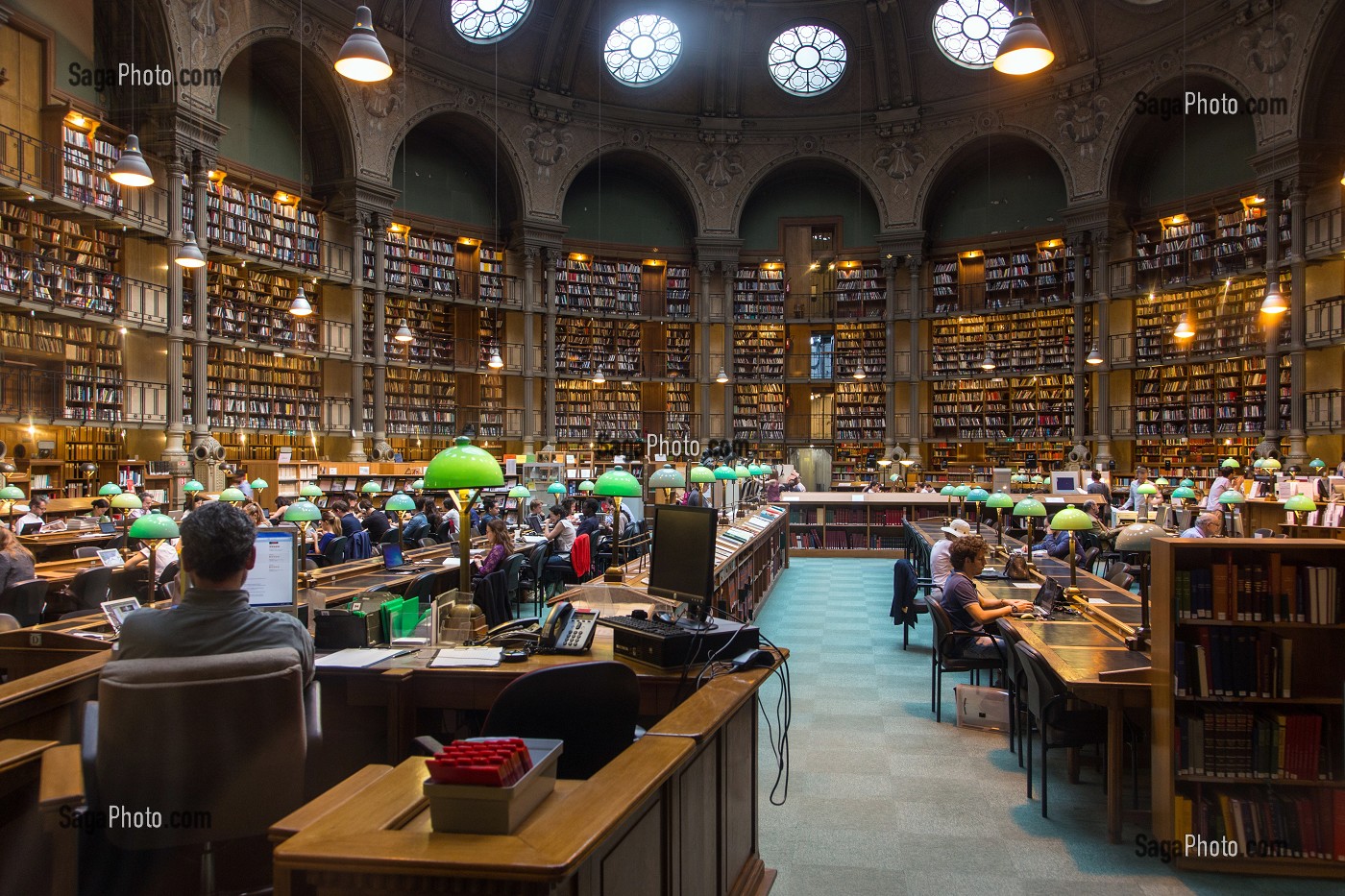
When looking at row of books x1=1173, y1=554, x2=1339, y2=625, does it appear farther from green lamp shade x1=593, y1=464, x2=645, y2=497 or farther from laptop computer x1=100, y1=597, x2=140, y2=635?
laptop computer x1=100, y1=597, x2=140, y2=635

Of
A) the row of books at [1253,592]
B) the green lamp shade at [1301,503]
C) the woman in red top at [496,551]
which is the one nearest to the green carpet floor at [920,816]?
the row of books at [1253,592]

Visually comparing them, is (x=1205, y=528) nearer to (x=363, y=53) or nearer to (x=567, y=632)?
(x=567, y=632)

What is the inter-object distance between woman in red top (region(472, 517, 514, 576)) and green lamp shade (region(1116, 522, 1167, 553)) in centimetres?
423

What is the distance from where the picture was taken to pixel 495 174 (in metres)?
19.8

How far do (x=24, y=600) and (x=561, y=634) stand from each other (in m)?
4.26

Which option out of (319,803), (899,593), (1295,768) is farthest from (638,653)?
(899,593)

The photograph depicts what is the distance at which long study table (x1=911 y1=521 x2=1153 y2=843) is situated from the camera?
3680 mm

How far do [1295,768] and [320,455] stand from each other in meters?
16.0

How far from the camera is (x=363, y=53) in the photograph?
5.93 m

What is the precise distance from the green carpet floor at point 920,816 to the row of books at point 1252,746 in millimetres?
377

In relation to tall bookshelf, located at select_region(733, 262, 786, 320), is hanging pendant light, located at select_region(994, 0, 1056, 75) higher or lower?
lower

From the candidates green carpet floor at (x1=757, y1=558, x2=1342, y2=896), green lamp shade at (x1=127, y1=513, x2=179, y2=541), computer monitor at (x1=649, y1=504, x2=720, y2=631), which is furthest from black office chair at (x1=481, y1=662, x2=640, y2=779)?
green lamp shade at (x1=127, y1=513, x2=179, y2=541)

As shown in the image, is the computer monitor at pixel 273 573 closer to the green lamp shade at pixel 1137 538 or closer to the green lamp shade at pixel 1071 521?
the green lamp shade at pixel 1137 538

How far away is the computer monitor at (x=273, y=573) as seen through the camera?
3391 mm
